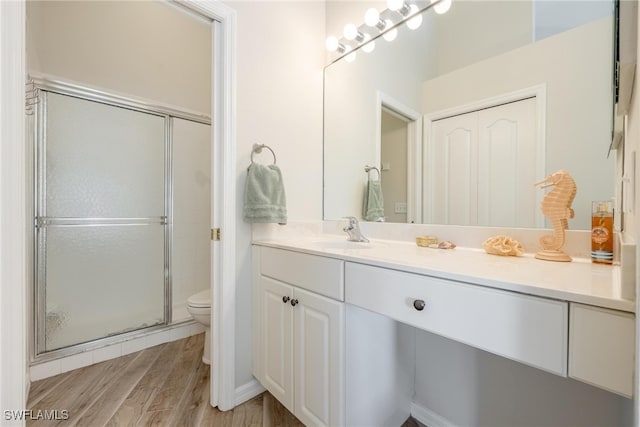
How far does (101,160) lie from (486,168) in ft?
8.39

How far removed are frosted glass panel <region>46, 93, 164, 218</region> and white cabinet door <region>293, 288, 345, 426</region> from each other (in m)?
1.81

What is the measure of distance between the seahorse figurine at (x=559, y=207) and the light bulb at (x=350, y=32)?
136 cm

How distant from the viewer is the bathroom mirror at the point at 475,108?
3.24 feet

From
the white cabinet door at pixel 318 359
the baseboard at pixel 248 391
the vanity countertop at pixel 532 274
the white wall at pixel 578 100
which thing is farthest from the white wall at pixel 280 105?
the white wall at pixel 578 100

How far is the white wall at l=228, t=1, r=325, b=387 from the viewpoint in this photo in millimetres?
1481

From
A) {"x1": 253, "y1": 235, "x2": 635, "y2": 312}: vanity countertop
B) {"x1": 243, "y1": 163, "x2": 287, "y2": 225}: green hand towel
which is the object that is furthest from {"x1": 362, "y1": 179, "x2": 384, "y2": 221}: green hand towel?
{"x1": 253, "y1": 235, "x2": 635, "y2": 312}: vanity countertop

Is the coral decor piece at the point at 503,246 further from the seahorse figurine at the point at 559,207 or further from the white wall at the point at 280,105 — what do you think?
the white wall at the point at 280,105

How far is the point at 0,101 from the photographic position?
0.80m

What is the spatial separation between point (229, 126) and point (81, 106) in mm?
1431

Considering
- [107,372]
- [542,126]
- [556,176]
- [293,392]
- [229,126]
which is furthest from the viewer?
[107,372]

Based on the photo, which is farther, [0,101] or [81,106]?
[81,106]

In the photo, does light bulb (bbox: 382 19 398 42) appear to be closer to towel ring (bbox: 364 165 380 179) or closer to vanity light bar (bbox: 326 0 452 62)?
vanity light bar (bbox: 326 0 452 62)

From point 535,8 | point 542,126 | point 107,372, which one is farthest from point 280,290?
point 535,8

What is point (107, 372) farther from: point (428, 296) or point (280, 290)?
point (428, 296)
